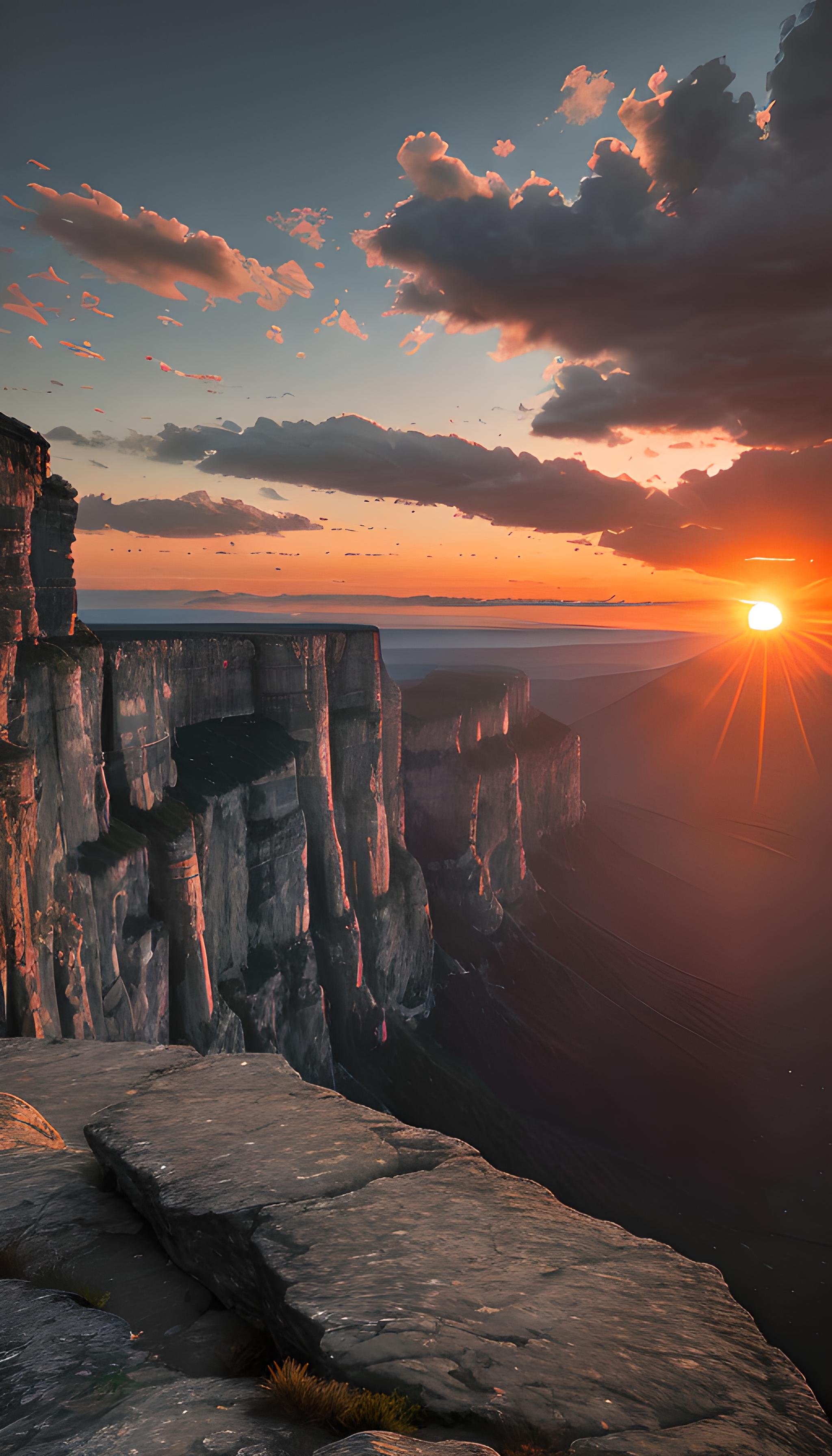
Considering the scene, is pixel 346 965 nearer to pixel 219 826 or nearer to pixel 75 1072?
pixel 219 826

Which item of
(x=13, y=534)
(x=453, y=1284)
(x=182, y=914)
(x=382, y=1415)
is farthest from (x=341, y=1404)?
(x=182, y=914)

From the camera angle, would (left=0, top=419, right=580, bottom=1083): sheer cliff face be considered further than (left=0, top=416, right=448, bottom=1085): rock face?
Yes

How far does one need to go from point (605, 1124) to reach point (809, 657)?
159m

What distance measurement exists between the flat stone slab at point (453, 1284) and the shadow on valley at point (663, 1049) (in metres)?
28.4

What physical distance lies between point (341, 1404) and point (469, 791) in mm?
47166

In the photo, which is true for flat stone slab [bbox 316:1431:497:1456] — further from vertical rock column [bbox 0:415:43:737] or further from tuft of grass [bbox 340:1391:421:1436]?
vertical rock column [bbox 0:415:43:737]

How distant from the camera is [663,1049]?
4528 cm

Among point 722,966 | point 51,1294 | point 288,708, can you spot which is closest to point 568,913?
point 722,966

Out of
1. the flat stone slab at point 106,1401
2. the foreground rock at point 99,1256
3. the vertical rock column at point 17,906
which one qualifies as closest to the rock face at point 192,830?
the vertical rock column at point 17,906

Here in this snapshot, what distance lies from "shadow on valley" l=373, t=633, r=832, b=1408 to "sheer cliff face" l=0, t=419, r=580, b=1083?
389 centimetres

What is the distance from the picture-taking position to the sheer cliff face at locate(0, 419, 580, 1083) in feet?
49.3

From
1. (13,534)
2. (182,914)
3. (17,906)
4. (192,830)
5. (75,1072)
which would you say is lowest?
(182,914)

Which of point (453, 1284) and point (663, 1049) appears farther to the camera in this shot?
point (663, 1049)

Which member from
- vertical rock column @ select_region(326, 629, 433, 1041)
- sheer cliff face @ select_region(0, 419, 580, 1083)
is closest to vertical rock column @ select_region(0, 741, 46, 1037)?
sheer cliff face @ select_region(0, 419, 580, 1083)
